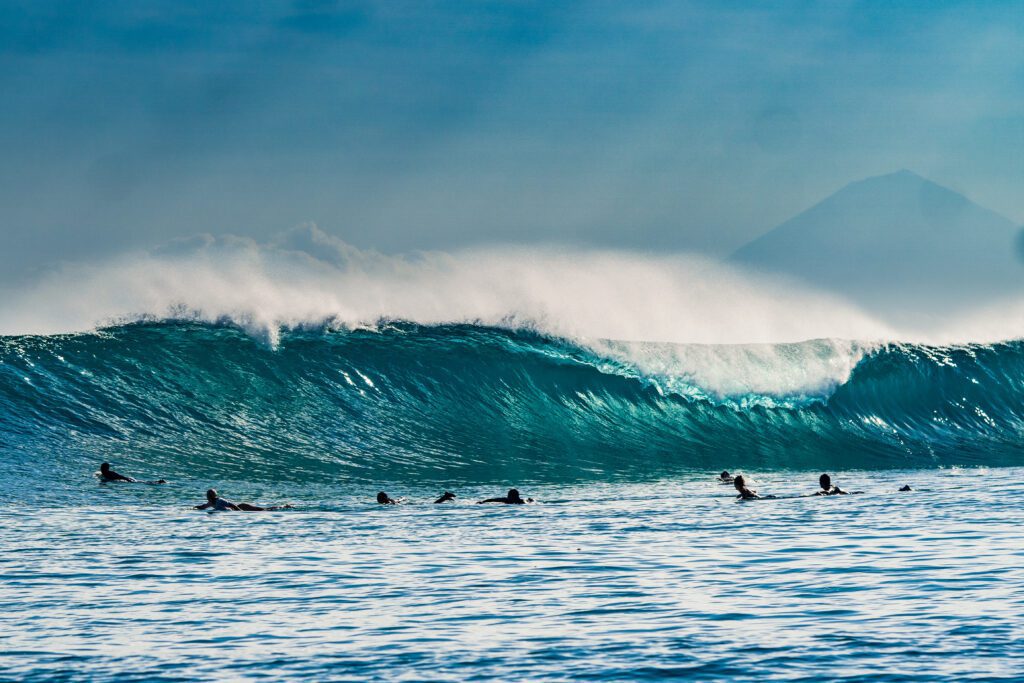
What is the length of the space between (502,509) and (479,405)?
8.15 metres

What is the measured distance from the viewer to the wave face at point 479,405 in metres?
18.7

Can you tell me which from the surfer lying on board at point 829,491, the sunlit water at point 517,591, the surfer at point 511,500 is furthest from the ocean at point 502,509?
the surfer lying on board at point 829,491

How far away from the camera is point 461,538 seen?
11.7 meters

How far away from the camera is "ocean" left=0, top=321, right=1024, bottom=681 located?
7137mm

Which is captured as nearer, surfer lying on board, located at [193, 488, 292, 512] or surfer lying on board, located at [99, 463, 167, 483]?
surfer lying on board, located at [193, 488, 292, 512]

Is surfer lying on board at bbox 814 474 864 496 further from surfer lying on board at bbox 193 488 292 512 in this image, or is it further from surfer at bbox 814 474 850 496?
surfer lying on board at bbox 193 488 292 512

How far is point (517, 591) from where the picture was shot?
8836mm

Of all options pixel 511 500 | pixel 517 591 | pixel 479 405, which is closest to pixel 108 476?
pixel 511 500

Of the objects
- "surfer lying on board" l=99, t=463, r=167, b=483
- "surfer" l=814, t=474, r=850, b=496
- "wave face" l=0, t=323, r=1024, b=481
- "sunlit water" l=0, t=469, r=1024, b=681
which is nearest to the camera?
"sunlit water" l=0, t=469, r=1024, b=681

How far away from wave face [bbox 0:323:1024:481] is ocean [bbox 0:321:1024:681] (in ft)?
0.22

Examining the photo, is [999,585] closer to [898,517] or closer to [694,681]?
[694,681]

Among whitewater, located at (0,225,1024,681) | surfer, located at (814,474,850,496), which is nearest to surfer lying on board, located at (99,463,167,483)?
whitewater, located at (0,225,1024,681)

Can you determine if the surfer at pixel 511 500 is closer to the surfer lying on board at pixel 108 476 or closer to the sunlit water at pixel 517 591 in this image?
the sunlit water at pixel 517 591

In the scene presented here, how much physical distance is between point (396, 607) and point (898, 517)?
6.31 meters
